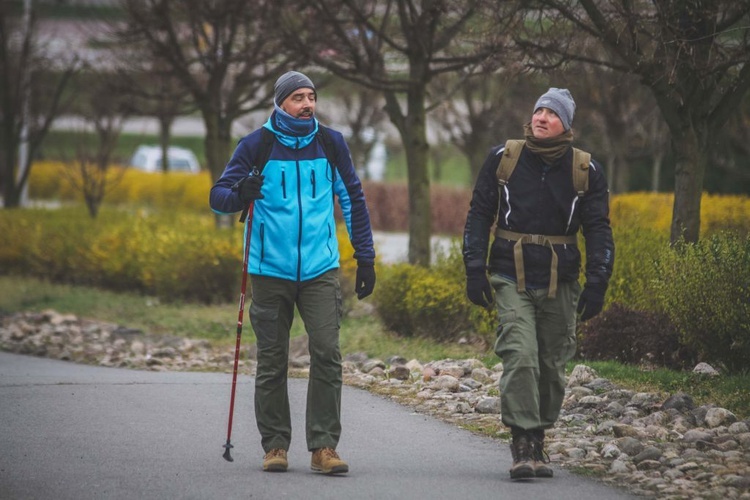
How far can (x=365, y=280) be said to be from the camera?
261 inches

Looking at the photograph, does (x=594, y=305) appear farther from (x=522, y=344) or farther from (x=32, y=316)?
(x=32, y=316)

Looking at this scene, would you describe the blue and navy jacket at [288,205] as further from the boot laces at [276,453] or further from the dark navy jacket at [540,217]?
the boot laces at [276,453]

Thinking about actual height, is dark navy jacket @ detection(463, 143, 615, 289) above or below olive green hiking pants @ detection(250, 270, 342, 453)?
above

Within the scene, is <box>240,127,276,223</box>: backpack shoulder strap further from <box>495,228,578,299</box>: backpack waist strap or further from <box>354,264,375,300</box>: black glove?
<box>495,228,578,299</box>: backpack waist strap

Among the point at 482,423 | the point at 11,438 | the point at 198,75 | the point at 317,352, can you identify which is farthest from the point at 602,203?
the point at 198,75

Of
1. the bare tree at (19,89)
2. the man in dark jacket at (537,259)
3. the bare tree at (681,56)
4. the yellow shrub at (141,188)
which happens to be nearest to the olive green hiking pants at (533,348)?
the man in dark jacket at (537,259)

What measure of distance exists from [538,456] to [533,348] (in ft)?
1.86

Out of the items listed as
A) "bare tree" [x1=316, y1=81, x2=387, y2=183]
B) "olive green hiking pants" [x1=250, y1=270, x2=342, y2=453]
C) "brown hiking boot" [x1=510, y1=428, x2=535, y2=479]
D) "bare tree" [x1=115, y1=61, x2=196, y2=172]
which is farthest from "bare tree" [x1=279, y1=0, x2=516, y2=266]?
"bare tree" [x1=316, y1=81, x2=387, y2=183]

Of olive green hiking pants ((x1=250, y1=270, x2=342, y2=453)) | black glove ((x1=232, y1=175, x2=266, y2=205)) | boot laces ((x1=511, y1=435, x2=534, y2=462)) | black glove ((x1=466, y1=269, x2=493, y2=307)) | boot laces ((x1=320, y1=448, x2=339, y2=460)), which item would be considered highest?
black glove ((x1=232, y1=175, x2=266, y2=205))

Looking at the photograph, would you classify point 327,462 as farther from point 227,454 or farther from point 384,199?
point 384,199

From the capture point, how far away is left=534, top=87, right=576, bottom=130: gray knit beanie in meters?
6.43

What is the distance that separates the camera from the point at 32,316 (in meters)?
15.5

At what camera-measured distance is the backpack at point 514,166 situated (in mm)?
6480

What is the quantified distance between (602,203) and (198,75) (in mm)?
18126
